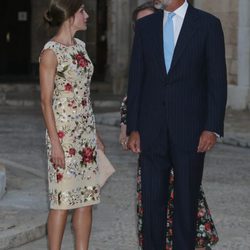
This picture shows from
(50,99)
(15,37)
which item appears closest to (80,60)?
(50,99)

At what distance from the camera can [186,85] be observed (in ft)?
17.9

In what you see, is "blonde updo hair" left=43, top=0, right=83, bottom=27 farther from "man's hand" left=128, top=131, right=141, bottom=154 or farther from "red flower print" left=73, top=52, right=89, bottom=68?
"man's hand" left=128, top=131, right=141, bottom=154

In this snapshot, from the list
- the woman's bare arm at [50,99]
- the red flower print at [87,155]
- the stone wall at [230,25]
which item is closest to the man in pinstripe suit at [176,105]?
the red flower print at [87,155]

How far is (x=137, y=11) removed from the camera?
6441 millimetres

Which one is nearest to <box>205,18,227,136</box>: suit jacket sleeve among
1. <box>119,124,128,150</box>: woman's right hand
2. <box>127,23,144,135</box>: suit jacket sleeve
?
<box>127,23,144,135</box>: suit jacket sleeve

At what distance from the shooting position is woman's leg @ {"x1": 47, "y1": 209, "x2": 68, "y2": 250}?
592cm

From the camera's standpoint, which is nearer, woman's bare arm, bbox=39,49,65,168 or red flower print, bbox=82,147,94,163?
woman's bare arm, bbox=39,49,65,168

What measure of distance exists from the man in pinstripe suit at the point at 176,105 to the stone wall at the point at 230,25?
14286 millimetres

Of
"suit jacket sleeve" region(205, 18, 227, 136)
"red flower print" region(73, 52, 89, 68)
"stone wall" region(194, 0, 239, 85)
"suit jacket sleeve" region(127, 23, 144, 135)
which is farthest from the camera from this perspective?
"stone wall" region(194, 0, 239, 85)

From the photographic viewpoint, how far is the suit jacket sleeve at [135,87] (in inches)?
219

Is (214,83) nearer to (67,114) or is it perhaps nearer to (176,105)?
(176,105)

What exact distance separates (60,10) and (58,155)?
90 cm

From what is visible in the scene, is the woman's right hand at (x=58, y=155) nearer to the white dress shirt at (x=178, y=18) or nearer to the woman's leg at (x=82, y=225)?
the woman's leg at (x=82, y=225)

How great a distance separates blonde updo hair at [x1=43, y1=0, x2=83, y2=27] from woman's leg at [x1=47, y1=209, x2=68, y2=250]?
1.18m
